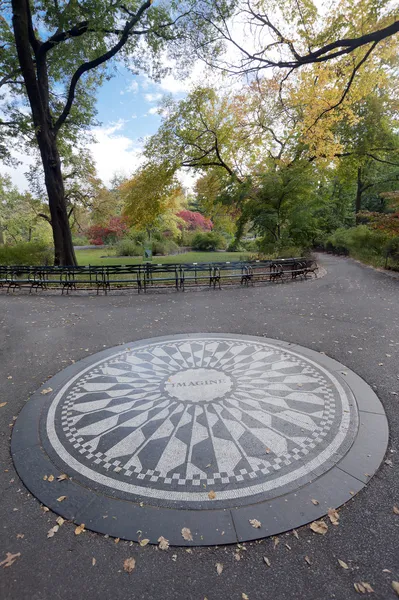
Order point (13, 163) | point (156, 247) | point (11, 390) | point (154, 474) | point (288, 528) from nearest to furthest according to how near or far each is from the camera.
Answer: point (288, 528)
point (154, 474)
point (11, 390)
point (13, 163)
point (156, 247)

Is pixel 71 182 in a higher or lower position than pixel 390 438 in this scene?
higher

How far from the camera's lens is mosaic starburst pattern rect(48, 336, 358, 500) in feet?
9.51

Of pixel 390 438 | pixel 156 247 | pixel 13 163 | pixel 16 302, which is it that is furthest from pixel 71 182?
pixel 390 438

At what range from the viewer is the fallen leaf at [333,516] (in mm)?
2432

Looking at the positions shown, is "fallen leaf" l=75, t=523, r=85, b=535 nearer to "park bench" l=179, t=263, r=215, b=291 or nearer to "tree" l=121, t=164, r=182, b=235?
"park bench" l=179, t=263, r=215, b=291

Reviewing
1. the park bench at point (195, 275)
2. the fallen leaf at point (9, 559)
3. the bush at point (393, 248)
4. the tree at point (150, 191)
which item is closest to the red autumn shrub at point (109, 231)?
the tree at point (150, 191)

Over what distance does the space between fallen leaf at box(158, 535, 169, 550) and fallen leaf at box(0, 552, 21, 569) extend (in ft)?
3.27

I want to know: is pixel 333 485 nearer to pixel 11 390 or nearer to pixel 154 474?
pixel 154 474

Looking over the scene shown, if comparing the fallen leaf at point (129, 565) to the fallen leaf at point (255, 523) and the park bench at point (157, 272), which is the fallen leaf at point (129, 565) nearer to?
the fallen leaf at point (255, 523)

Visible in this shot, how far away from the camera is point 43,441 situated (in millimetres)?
3439

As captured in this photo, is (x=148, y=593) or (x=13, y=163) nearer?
(x=148, y=593)

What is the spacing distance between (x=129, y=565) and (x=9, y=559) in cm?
86

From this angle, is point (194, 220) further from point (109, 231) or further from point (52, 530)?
point (52, 530)

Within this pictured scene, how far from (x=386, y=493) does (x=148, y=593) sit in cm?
206
